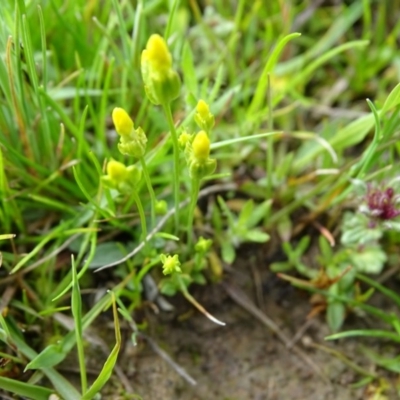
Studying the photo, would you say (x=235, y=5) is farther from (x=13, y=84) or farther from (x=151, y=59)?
(x=151, y=59)

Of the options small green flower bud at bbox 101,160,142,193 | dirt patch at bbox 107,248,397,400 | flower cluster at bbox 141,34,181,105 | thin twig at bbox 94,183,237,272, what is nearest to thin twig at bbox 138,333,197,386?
dirt patch at bbox 107,248,397,400

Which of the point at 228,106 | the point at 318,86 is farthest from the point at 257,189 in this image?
the point at 318,86

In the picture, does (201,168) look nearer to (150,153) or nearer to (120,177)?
(120,177)

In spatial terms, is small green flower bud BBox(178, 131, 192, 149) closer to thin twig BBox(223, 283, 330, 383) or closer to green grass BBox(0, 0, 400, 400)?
green grass BBox(0, 0, 400, 400)

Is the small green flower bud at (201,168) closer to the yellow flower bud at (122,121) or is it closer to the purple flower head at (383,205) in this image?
the yellow flower bud at (122,121)

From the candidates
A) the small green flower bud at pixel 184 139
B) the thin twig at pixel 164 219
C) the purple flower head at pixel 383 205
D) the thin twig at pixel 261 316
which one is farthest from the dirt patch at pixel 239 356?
the small green flower bud at pixel 184 139

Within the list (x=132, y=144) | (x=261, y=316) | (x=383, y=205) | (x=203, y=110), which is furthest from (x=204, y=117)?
(x=261, y=316)
